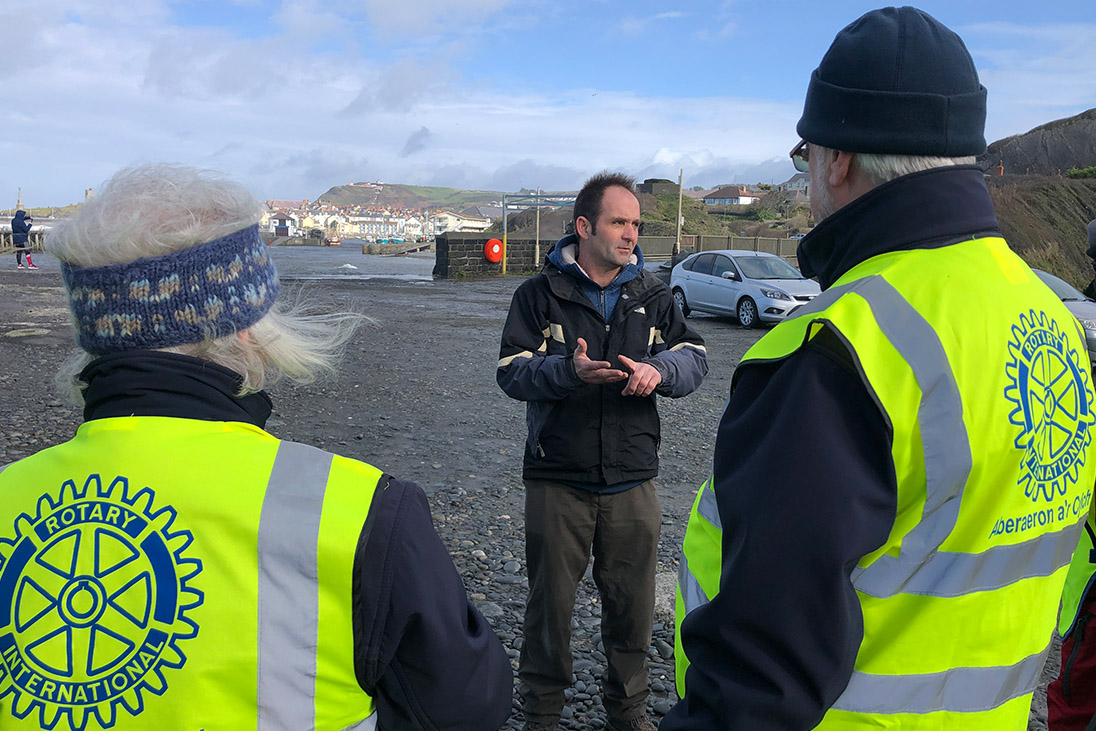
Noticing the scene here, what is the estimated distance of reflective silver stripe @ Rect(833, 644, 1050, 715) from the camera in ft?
4.48

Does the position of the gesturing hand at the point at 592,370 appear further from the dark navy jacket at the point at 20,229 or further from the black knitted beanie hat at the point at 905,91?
the dark navy jacket at the point at 20,229

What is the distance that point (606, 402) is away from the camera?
3.28 m

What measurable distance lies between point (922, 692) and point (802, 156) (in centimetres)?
108

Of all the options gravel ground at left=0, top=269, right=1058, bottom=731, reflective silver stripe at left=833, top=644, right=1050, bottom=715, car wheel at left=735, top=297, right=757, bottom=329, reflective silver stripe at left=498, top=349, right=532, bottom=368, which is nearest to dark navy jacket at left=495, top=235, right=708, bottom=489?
reflective silver stripe at left=498, top=349, right=532, bottom=368

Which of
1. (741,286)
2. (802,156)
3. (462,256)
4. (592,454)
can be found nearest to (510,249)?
(462,256)

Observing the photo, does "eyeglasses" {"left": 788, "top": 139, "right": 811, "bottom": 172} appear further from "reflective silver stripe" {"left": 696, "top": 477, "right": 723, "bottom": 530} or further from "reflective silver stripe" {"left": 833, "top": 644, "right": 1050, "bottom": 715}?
"reflective silver stripe" {"left": 833, "top": 644, "right": 1050, "bottom": 715}

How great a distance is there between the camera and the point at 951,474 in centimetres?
132

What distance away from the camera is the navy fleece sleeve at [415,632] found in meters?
1.35

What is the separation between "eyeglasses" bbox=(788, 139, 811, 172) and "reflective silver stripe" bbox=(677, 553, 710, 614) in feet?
2.75

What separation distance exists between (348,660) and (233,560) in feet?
0.82

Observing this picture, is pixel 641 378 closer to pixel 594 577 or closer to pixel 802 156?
pixel 594 577

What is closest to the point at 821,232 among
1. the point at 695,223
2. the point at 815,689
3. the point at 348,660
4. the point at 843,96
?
the point at 843,96

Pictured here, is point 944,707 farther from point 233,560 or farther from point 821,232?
point 233,560

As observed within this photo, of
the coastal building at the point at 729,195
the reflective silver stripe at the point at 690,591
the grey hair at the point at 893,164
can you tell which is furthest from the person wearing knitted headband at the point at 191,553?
the coastal building at the point at 729,195
